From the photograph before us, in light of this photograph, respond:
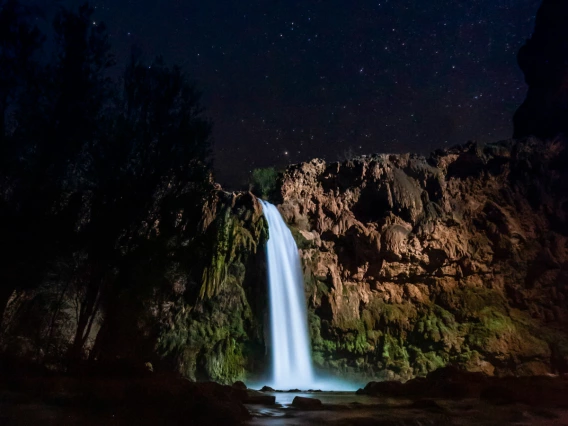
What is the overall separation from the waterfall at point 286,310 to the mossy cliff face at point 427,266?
891mm

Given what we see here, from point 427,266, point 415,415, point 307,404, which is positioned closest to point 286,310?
point 427,266

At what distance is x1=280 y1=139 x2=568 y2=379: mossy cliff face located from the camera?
953 inches

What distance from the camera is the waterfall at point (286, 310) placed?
21.3 meters

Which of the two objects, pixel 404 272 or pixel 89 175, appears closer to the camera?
pixel 89 175

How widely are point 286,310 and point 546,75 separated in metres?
27.1

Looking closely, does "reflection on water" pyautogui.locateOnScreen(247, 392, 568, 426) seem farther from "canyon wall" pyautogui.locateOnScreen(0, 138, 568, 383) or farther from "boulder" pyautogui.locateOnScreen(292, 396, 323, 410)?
"canyon wall" pyautogui.locateOnScreen(0, 138, 568, 383)

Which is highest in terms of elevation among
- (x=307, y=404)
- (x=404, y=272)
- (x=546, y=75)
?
(x=546, y=75)

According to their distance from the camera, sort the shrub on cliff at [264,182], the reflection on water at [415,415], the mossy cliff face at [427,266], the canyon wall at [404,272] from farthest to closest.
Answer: the shrub on cliff at [264,182], the mossy cliff face at [427,266], the canyon wall at [404,272], the reflection on water at [415,415]

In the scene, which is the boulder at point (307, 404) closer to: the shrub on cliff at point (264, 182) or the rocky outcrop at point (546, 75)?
the shrub on cliff at point (264, 182)

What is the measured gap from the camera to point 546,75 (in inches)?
1318

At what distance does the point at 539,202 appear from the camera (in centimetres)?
2788

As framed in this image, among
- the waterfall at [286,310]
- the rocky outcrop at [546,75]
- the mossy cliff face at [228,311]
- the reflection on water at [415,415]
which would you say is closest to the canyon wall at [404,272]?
the mossy cliff face at [228,311]

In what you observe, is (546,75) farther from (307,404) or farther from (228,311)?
(307,404)

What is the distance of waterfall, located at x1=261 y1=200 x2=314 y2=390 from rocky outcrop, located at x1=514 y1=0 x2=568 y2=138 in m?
20.8
